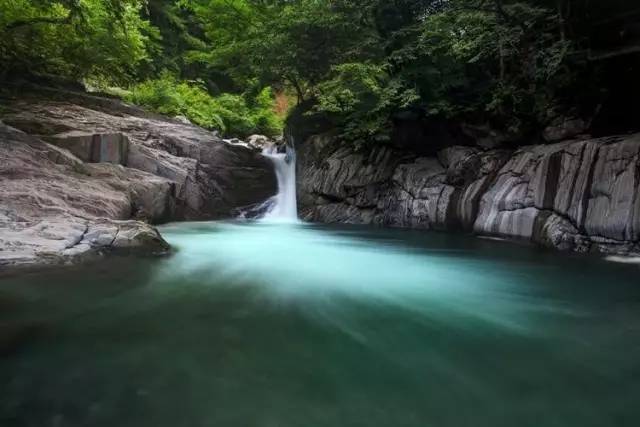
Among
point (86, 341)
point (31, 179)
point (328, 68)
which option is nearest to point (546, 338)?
point (86, 341)

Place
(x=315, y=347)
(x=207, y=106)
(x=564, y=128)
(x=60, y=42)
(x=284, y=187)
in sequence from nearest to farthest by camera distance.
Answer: (x=315, y=347), (x=564, y=128), (x=60, y=42), (x=284, y=187), (x=207, y=106)

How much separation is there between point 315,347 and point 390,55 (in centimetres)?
1060

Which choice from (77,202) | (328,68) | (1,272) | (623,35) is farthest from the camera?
(328,68)

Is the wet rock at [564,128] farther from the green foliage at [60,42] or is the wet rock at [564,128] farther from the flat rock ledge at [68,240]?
the green foliage at [60,42]

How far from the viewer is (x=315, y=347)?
333 cm

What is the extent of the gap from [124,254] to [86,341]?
3215 millimetres

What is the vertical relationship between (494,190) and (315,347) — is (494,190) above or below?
above

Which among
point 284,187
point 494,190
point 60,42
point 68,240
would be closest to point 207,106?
point 284,187

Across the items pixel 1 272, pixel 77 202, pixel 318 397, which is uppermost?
pixel 77 202

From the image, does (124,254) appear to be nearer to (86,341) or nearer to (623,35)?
(86,341)

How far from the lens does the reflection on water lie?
7.89ft

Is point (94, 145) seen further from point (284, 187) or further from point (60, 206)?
point (284, 187)

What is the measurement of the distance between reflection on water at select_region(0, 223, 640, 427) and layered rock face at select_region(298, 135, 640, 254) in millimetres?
1837

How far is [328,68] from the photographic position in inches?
579
